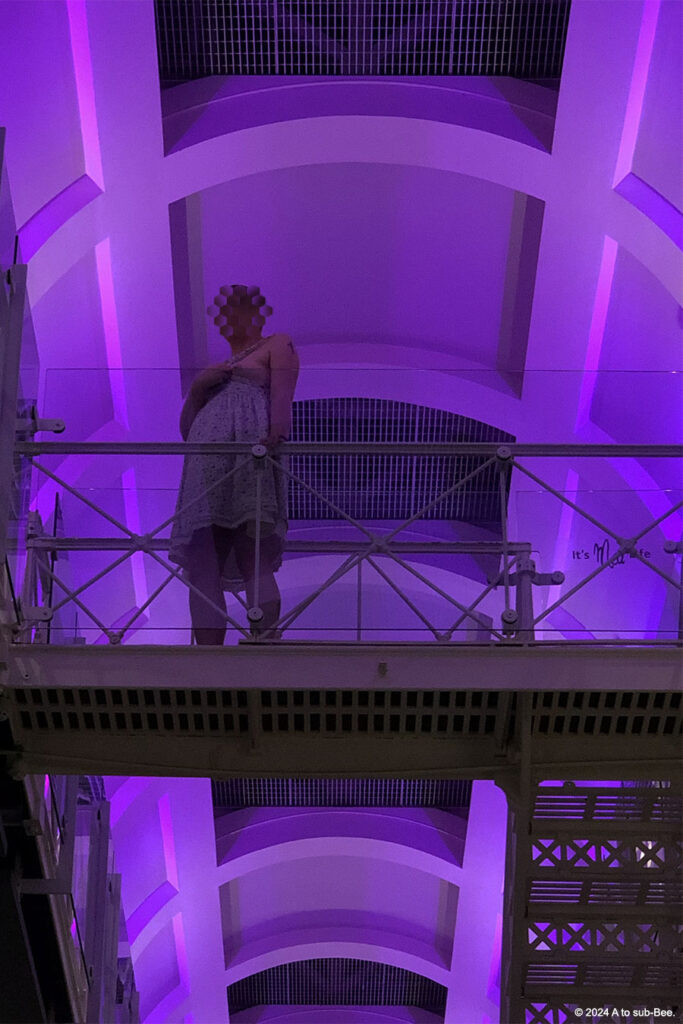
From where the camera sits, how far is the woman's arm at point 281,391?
6.16 meters

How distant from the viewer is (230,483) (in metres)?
6.12

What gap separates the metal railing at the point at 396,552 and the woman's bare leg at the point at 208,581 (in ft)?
0.15

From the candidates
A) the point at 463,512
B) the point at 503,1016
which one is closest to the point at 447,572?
the point at 463,512

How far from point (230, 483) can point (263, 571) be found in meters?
0.45

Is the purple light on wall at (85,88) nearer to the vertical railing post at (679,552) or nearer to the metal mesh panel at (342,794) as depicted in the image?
the vertical railing post at (679,552)

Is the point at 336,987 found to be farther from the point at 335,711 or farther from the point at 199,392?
the point at 199,392

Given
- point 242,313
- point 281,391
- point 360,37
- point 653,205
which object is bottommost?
point 281,391

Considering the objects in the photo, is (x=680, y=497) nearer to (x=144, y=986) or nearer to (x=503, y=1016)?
(x=503, y=1016)

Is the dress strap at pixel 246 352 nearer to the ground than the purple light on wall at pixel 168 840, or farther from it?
nearer to the ground

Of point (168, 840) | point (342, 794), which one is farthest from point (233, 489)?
point (342, 794)

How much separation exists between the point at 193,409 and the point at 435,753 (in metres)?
1.85

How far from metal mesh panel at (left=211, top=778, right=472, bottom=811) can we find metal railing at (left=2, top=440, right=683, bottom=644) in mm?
8831

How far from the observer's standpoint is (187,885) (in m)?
14.3

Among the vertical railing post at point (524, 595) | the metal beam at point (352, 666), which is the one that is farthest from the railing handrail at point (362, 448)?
the metal beam at point (352, 666)
